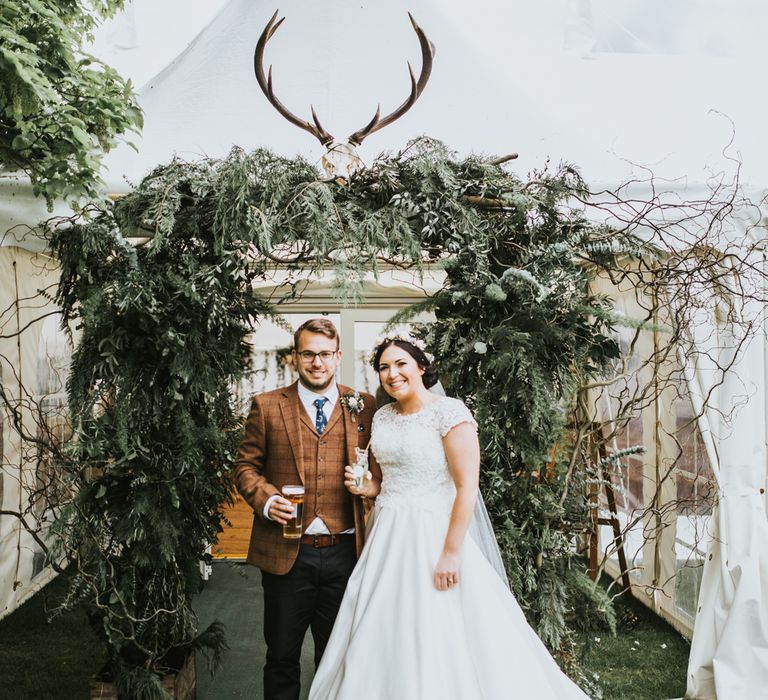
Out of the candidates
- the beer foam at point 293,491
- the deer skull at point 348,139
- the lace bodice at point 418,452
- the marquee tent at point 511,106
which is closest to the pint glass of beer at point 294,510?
the beer foam at point 293,491

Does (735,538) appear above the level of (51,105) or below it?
below

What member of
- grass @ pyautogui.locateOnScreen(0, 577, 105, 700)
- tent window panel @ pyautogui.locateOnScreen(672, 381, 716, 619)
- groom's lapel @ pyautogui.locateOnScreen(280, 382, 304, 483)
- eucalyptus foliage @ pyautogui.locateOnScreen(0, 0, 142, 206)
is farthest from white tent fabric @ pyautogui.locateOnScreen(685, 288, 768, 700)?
grass @ pyautogui.locateOnScreen(0, 577, 105, 700)

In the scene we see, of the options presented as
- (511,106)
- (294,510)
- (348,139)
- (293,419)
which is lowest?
(294,510)

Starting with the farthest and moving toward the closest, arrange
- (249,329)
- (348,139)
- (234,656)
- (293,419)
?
1. (234,656)
2. (348,139)
3. (249,329)
4. (293,419)

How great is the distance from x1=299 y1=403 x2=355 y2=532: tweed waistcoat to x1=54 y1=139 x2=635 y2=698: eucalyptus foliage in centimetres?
38

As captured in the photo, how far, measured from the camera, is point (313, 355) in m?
2.78

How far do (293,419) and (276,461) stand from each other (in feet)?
0.59

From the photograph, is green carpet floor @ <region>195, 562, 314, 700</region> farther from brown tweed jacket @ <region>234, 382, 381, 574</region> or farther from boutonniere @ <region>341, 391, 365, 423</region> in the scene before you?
boutonniere @ <region>341, 391, 365, 423</region>

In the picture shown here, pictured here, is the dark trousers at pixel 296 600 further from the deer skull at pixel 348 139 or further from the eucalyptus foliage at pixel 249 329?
the deer skull at pixel 348 139

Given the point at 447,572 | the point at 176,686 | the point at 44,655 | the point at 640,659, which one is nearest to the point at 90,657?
the point at 44,655

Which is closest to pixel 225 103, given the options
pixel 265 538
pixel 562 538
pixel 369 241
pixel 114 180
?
A: pixel 114 180

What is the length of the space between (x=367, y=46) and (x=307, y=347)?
278cm

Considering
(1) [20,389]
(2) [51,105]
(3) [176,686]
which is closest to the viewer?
(2) [51,105]

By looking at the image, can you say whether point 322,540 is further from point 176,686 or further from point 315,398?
point 176,686
